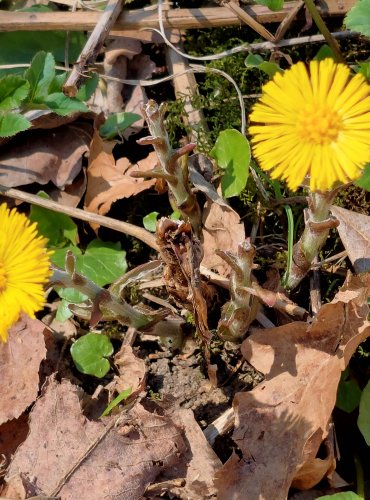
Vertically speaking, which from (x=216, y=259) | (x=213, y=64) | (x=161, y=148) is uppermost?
(x=213, y=64)

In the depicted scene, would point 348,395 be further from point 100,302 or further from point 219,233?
point 100,302

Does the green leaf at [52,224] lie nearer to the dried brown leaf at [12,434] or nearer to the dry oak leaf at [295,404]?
the dried brown leaf at [12,434]

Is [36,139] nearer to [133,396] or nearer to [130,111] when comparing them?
[130,111]

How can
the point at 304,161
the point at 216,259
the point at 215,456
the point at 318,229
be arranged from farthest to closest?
the point at 216,259 → the point at 215,456 → the point at 318,229 → the point at 304,161

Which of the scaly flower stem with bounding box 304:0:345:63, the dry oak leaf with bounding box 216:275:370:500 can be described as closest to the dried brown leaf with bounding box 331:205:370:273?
the dry oak leaf with bounding box 216:275:370:500

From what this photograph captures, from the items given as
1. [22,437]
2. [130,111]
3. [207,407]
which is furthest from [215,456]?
[130,111]

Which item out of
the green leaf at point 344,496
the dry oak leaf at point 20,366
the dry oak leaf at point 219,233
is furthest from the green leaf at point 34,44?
the green leaf at point 344,496
